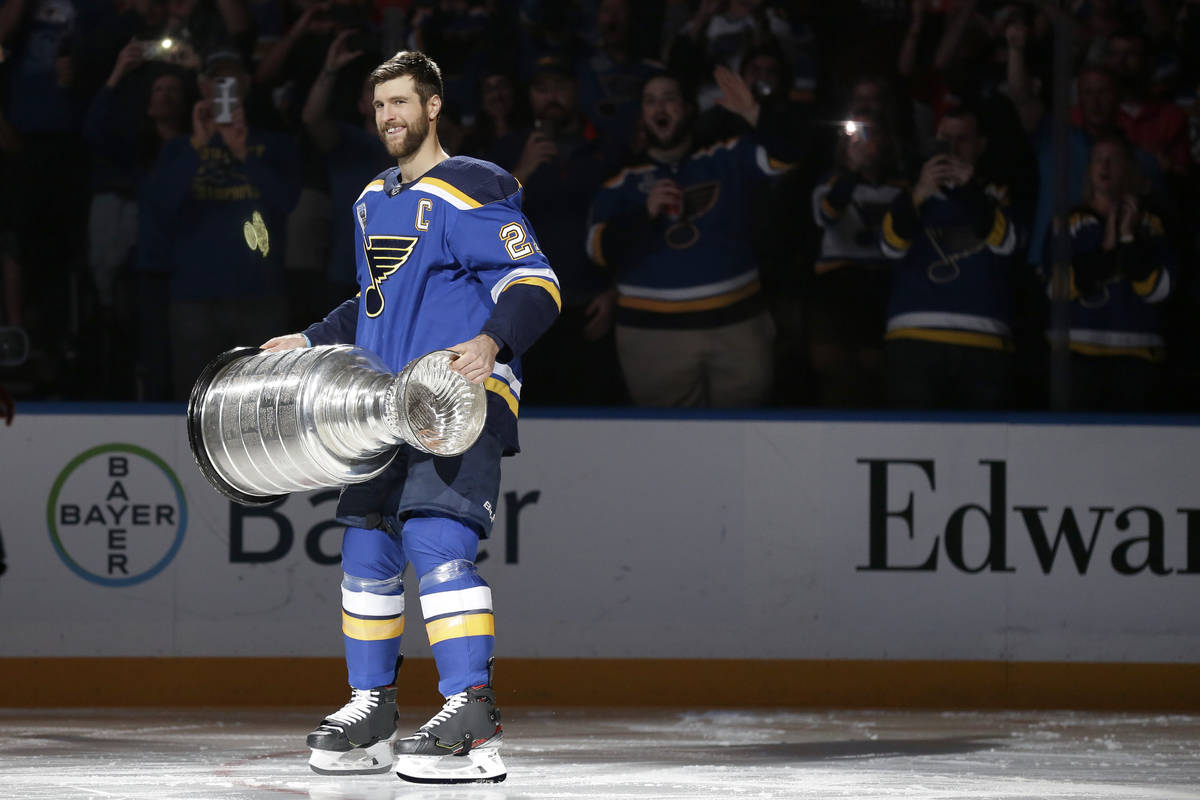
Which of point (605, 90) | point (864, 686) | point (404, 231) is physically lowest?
point (864, 686)

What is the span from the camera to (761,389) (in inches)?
231

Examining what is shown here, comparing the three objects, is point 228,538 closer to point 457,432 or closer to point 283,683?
point 283,683

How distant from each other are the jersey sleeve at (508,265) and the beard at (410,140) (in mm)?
191

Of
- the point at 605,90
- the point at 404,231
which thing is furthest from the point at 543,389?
the point at 404,231

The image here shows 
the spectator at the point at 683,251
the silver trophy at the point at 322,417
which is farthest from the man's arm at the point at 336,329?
the spectator at the point at 683,251

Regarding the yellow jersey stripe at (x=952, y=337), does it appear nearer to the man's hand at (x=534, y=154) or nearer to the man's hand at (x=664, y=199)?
the man's hand at (x=664, y=199)

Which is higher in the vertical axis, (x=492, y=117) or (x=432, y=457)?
(x=492, y=117)

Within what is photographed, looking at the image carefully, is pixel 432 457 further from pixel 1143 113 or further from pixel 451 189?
pixel 1143 113

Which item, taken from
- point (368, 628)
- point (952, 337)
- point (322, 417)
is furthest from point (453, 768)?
point (952, 337)

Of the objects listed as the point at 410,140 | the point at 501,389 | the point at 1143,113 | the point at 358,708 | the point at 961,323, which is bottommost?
the point at 358,708

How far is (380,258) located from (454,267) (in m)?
0.16

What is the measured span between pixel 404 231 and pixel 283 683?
2.24m

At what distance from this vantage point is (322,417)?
3.25 meters

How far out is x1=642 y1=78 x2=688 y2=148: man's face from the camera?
19.6 feet
